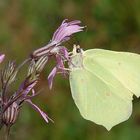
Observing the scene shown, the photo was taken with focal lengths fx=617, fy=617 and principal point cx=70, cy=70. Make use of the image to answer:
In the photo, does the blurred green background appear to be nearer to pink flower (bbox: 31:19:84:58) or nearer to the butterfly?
the butterfly

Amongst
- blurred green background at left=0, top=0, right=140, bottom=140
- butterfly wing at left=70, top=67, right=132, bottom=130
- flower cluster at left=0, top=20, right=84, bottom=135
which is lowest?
blurred green background at left=0, top=0, right=140, bottom=140

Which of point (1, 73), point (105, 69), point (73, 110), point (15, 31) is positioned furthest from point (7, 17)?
point (1, 73)

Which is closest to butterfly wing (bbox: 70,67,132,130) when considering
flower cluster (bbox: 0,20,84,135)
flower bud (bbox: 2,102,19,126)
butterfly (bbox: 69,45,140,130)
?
butterfly (bbox: 69,45,140,130)

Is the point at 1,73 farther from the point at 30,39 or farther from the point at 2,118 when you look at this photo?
the point at 30,39

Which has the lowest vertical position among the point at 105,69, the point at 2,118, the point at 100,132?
the point at 100,132

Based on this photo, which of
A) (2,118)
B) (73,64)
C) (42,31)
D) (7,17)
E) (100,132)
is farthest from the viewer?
(7,17)

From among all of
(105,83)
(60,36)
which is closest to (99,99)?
(105,83)

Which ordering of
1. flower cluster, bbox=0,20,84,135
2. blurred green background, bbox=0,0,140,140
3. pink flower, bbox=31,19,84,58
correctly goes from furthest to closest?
blurred green background, bbox=0,0,140,140 < pink flower, bbox=31,19,84,58 < flower cluster, bbox=0,20,84,135
